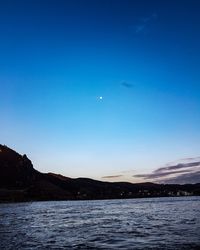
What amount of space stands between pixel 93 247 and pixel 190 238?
459 inches

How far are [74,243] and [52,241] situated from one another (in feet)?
10.9

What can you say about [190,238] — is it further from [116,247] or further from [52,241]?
[52,241]

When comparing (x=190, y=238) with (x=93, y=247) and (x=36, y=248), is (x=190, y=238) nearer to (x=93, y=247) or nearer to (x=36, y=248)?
(x=93, y=247)

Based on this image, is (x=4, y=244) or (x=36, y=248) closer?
(x=36, y=248)

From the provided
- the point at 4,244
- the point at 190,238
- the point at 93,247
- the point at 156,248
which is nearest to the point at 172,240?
the point at 190,238

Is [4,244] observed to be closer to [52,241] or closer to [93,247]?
[52,241]

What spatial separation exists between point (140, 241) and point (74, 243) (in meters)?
7.32

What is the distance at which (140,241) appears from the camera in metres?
41.0

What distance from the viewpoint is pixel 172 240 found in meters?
40.7

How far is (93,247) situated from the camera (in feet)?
122

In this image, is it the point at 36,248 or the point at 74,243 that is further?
the point at 74,243

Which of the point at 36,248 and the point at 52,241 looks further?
the point at 52,241

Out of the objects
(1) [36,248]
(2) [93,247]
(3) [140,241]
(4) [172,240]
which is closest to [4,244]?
(1) [36,248]

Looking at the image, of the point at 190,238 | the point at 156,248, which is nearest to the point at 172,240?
the point at 190,238
